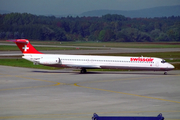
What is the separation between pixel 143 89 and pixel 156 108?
9346 mm

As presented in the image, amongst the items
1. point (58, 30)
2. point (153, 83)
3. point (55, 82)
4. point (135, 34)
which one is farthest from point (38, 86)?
point (135, 34)

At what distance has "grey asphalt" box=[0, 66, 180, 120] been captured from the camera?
20.9m

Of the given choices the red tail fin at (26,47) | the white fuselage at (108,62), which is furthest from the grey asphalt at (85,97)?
the red tail fin at (26,47)

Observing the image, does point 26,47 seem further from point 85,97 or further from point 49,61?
point 85,97

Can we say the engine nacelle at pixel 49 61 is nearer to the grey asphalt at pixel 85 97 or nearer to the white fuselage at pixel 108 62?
the white fuselage at pixel 108 62

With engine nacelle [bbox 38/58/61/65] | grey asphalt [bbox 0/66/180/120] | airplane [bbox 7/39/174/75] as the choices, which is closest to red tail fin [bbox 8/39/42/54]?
airplane [bbox 7/39/174/75]

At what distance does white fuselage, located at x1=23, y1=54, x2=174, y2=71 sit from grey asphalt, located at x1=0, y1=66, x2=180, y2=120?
4.14 meters

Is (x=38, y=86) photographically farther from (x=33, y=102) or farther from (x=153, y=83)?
(x=153, y=83)

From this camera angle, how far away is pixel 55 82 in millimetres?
36438

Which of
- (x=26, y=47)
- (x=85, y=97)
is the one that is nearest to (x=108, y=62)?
(x=26, y=47)

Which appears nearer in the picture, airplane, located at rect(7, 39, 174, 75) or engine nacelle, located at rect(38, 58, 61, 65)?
airplane, located at rect(7, 39, 174, 75)

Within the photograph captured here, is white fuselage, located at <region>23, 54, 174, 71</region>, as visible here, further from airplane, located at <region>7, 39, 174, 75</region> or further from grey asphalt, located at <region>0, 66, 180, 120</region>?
grey asphalt, located at <region>0, 66, 180, 120</region>

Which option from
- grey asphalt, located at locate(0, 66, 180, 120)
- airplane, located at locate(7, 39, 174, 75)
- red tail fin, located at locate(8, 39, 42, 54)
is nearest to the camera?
grey asphalt, located at locate(0, 66, 180, 120)

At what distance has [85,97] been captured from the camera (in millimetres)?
27172
